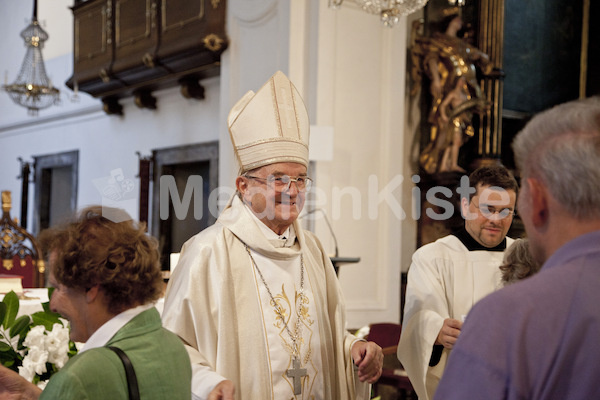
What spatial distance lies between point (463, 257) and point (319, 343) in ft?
2.16

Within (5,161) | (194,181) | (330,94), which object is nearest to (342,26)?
(330,94)

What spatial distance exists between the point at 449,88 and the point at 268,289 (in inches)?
167

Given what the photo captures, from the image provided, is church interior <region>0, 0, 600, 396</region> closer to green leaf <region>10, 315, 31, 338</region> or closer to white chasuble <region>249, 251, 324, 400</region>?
green leaf <region>10, 315, 31, 338</region>

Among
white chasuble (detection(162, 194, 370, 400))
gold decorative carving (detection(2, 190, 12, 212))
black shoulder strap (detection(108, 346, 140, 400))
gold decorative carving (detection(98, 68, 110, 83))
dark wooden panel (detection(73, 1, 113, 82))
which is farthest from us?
dark wooden panel (detection(73, 1, 113, 82))

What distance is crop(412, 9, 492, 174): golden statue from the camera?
20.7ft

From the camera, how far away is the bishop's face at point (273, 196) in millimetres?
2637

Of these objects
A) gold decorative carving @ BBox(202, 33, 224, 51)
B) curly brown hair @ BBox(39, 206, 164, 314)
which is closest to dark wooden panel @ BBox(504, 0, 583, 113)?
gold decorative carving @ BBox(202, 33, 224, 51)

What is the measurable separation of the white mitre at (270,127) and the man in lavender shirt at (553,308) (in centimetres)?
157

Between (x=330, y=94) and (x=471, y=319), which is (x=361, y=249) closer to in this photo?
(x=330, y=94)

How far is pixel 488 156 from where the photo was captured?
652 centimetres

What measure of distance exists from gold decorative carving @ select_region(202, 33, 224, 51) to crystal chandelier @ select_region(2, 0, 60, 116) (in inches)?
120

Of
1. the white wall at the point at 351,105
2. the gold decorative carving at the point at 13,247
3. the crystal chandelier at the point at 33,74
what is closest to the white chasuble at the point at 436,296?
the white wall at the point at 351,105

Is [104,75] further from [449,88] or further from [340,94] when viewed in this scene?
[449,88]

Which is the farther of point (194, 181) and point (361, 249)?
point (194, 181)
